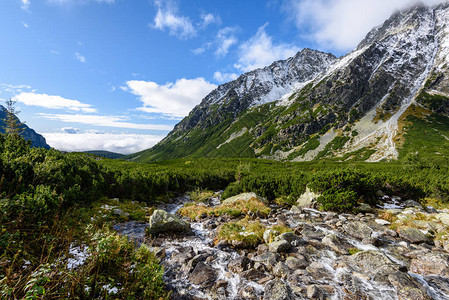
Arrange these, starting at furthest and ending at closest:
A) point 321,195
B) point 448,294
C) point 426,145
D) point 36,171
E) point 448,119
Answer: point 448,119
point 426,145
point 321,195
point 36,171
point 448,294

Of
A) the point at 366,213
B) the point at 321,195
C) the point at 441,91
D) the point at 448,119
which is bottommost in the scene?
the point at 366,213

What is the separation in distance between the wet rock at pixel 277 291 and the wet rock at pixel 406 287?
335 cm

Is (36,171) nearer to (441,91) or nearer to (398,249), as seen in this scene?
(398,249)

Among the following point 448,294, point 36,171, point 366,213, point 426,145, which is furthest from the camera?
point 426,145

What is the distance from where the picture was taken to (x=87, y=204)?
12133mm

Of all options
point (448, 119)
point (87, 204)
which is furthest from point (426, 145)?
point (87, 204)

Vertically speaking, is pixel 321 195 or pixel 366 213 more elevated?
pixel 321 195

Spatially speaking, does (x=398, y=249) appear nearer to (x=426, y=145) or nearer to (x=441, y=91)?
(x=426, y=145)

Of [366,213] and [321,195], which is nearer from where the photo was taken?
[366,213]

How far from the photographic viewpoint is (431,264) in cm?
709

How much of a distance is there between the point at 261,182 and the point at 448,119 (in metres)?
184

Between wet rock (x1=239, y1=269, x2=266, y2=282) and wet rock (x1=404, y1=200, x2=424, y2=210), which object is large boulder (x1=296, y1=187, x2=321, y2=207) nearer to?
wet rock (x1=404, y1=200, x2=424, y2=210)

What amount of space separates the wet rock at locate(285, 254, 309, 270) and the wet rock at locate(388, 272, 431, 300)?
262 centimetres

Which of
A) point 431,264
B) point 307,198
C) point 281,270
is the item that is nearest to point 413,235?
point 431,264
